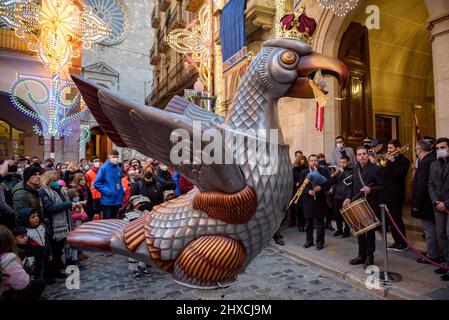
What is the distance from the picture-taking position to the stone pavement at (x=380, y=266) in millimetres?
3265

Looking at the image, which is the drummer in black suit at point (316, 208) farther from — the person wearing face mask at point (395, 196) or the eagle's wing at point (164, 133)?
the eagle's wing at point (164, 133)

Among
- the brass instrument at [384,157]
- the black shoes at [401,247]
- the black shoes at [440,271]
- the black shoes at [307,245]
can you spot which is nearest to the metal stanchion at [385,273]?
the black shoes at [440,271]

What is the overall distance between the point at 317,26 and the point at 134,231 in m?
7.14

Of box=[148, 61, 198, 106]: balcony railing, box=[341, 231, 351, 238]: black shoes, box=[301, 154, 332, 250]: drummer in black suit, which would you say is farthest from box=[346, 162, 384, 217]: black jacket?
box=[148, 61, 198, 106]: balcony railing

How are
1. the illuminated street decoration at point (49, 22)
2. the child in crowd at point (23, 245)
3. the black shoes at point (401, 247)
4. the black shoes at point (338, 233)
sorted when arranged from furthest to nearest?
the illuminated street decoration at point (49, 22)
the black shoes at point (338, 233)
the black shoes at point (401, 247)
the child in crowd at point (23, 245)

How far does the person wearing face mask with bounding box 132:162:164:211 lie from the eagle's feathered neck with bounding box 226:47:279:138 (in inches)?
161

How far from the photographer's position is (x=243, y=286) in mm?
3590

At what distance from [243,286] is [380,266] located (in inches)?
85.3

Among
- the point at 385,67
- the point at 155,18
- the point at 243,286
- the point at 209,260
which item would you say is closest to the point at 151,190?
the point at 243,286

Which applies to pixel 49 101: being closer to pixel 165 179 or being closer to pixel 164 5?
pixel 165 179

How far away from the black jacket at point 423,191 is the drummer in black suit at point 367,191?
611 millimetres

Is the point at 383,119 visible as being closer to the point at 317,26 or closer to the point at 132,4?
the point at 317,26
